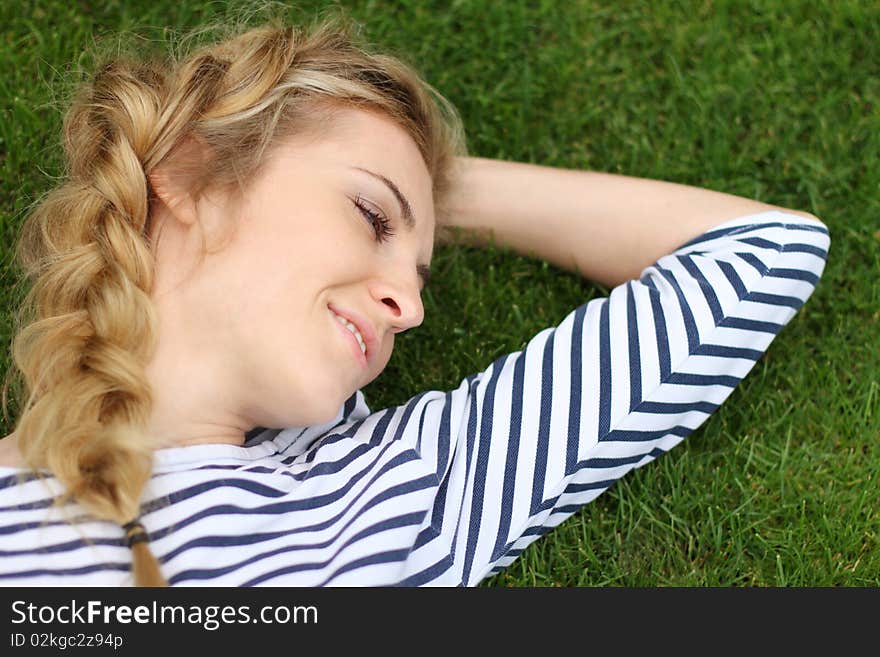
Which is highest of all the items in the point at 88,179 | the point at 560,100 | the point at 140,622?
the point at 560,100

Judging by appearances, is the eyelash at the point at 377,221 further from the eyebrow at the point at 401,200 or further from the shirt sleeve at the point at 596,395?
the shirt sleeve at the point at 596,395

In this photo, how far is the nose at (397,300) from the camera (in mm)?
2059

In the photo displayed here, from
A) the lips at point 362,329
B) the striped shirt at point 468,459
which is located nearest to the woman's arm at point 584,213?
the striped shirt at point 468,459

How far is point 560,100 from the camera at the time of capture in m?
3.10

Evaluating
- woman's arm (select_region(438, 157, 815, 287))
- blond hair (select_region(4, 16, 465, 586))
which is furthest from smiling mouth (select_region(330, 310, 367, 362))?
woman's arm (select_region(438, 157, 815, 287))

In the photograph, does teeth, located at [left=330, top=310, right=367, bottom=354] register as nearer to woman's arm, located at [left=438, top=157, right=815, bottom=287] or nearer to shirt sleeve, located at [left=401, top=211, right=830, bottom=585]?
shirt sleeve, located at [left=401, top=211, right=830, bottom=585]

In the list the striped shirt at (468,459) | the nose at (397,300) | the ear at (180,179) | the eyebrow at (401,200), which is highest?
the ear at (180,179)

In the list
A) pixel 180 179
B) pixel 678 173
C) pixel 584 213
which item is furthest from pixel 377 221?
pixel 678 173

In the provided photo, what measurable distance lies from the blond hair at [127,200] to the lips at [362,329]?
37cm

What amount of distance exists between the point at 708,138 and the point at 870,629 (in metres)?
1.57

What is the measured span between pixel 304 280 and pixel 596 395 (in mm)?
768

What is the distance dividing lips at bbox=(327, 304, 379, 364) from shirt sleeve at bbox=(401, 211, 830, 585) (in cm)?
27

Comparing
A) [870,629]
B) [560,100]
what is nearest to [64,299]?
[560,100]

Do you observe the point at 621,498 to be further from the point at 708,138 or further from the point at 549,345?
the point at 708,138
